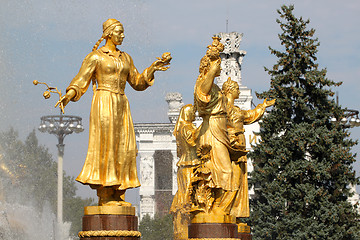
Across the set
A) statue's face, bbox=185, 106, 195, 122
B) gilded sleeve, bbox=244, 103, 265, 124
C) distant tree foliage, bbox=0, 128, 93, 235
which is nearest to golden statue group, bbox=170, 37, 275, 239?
statue's face, bbox=185, 106, 195, 122

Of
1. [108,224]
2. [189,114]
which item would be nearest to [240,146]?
[189,114]

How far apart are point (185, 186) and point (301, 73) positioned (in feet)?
31.6

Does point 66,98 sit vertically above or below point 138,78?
below

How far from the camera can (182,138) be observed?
15695mm

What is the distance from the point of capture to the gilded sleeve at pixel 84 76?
1157 cm

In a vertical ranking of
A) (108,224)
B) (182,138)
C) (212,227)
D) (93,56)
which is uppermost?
(93,56)

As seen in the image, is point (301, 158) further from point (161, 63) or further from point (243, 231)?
point (161, 63)

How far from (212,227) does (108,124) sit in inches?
129

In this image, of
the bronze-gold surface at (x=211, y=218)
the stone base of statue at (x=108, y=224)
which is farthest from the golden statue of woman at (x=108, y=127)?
the bronze-gold surface at (x=211, y=218)

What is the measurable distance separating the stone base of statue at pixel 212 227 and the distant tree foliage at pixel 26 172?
131 inches

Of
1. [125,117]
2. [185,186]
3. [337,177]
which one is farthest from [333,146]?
[125,117]

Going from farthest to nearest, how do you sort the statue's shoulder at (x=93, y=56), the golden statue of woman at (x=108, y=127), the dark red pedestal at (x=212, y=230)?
1. the dark red pedestal at (x=212, y=230)
2. the statue's shoulder at (x=93, y=56)
3. the golden statue of woman at (x=108, y=127)

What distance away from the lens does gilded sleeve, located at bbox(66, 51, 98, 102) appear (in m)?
11.6

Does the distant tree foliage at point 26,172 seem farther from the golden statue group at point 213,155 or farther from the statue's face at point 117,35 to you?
the statue's face at point 117,35
